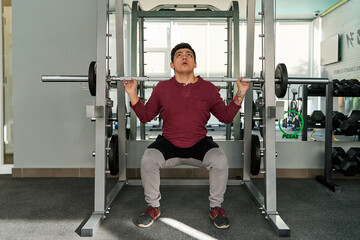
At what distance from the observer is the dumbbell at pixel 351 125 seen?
2410 millimetres

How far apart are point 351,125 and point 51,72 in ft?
8.87

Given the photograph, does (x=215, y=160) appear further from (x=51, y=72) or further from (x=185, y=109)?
(x=51, y=72)

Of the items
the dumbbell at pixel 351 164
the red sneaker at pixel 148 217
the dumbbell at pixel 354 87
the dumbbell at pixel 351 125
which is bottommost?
the red sneaker at pixel 148 217

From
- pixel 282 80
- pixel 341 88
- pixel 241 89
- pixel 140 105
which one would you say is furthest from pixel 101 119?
pixel 341 88

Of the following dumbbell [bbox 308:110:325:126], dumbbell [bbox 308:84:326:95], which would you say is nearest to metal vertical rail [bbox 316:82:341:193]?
dumbbell [bbox 308:84:326:95]

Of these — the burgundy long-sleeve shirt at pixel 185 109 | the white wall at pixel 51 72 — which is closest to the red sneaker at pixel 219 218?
the burgundy long-sleeve shirt at pixel 185 109

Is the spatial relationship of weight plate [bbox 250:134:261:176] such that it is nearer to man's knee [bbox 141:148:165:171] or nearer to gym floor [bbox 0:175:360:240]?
gym floor [bbox 0:175:360:240]

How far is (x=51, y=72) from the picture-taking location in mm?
2605

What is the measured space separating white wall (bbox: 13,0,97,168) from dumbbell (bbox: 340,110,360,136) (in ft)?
7.36

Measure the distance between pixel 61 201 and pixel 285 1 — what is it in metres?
3.18

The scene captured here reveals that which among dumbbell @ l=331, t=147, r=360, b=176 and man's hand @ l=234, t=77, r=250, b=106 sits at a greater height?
man's hand @ l=234, t=77, r=250, b=106

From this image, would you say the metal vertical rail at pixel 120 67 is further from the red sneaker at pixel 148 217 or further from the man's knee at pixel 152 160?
the red sneaker at pixel 148 217

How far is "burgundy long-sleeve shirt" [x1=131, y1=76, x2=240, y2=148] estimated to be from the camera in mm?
1752

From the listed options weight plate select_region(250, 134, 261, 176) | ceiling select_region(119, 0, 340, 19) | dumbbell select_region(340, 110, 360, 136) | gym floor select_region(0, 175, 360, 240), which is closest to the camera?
gym floor select_region(0, 175, 360, 240)
